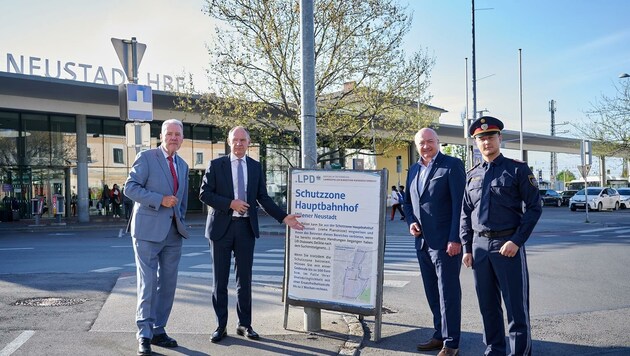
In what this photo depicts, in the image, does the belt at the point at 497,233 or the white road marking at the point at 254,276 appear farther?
the white road marking at the point at 254,276

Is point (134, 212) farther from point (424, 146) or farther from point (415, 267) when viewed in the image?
point (415, 267)

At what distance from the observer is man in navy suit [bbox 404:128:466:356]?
17.7ft

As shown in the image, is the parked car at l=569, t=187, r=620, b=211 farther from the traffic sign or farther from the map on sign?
the map on sign

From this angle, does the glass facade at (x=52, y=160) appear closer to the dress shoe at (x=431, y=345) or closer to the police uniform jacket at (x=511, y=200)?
the dress shoe at (x=431, y=345)

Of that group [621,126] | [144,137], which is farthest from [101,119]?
[621,126]

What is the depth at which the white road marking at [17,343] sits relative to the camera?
5.36m

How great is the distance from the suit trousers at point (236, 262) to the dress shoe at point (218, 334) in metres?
0.04

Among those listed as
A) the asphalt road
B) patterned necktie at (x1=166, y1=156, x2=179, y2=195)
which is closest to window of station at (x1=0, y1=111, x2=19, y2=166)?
the asphalt road

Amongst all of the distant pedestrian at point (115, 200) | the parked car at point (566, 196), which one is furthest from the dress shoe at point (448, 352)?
the parked car at point (566, 196)

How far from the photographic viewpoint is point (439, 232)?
548 centimetres

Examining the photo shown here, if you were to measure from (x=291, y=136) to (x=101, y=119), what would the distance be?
13772 mm

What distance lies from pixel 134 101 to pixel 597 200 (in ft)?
118

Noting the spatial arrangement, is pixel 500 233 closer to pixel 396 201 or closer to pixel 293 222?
pixel 293 222

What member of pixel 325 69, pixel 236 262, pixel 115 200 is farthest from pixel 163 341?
pixel 115 200
